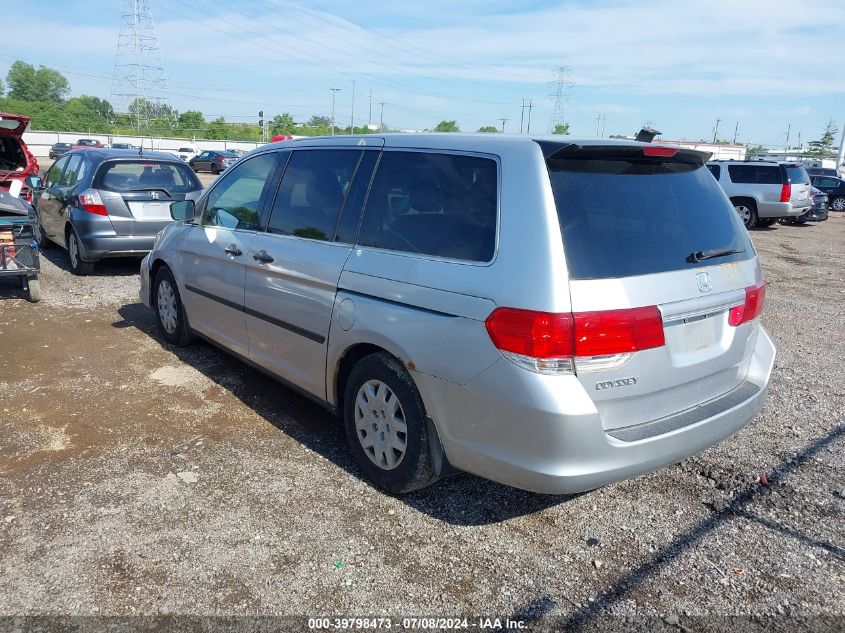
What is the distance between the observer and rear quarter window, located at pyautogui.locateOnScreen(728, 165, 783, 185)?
18000 mm

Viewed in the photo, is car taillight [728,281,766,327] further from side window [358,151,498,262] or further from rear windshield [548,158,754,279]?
side window [358,151,498,262]

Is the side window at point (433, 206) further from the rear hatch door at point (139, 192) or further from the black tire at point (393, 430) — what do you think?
the rear hatch door at point (139, 192)

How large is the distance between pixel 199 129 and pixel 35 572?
3535 inches

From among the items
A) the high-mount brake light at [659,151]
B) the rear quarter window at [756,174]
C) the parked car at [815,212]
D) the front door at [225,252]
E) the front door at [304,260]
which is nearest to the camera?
the high-mount brake light at [659,151]

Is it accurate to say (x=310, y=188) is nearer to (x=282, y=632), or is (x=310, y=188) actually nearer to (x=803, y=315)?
(x=282, y=632)

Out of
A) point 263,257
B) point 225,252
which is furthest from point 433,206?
point 225,252

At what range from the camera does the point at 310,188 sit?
4.10 metres

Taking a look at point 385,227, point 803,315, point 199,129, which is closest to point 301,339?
point 385,227

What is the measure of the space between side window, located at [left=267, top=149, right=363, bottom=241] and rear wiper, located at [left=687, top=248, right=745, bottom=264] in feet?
6.29

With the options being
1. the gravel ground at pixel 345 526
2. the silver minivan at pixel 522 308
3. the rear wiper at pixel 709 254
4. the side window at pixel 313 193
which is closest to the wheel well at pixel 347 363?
the silver minivan at pixel 522 308

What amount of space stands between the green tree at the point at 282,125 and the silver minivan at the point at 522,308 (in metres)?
88.5

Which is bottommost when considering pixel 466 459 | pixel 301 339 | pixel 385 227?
pixel 466 459

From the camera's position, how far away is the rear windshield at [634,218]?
276 centimetres

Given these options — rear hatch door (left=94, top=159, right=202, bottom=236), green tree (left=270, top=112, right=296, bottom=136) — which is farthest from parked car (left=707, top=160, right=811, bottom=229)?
green tree (left=270, top=112, right=296, bottom=136)
